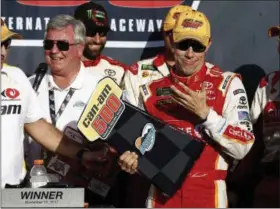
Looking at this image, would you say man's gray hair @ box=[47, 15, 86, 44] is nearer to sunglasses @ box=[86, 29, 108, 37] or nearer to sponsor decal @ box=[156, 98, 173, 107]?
sunglasses @ box=[86, 29, 108, 37]

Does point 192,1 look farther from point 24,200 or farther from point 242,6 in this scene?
point 24,200

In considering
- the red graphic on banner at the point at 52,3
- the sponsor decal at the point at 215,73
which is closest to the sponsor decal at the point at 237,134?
the sponsor decal at the point at 215,73

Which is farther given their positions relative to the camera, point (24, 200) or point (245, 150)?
point (245, 150)

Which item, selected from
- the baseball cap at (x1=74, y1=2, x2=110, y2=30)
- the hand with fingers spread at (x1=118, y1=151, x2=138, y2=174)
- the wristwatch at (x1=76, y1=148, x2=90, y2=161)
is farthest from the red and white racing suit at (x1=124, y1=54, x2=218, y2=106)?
the hand with fingers spread at (x1=118, y1=151, x2=138, y2=174)

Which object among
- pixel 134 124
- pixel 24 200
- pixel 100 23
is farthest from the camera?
pixel 100 23

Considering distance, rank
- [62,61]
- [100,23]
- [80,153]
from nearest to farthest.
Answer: [80,153], [62,61], [100,23]

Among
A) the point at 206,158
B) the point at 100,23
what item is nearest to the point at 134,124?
the point at 206,158

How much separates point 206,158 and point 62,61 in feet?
3.62

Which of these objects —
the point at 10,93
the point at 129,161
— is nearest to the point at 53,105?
the point at 10,93

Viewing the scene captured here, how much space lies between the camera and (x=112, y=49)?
20.3 ft

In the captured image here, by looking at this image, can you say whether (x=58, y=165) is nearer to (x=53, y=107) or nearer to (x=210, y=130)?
(x=53, y=107)

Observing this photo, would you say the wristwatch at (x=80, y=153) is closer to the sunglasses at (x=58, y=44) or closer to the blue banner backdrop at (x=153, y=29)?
the sunglasses at (x=58, y=44)

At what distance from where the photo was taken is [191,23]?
4.96 metres

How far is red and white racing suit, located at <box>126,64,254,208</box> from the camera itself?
4.81 meters
